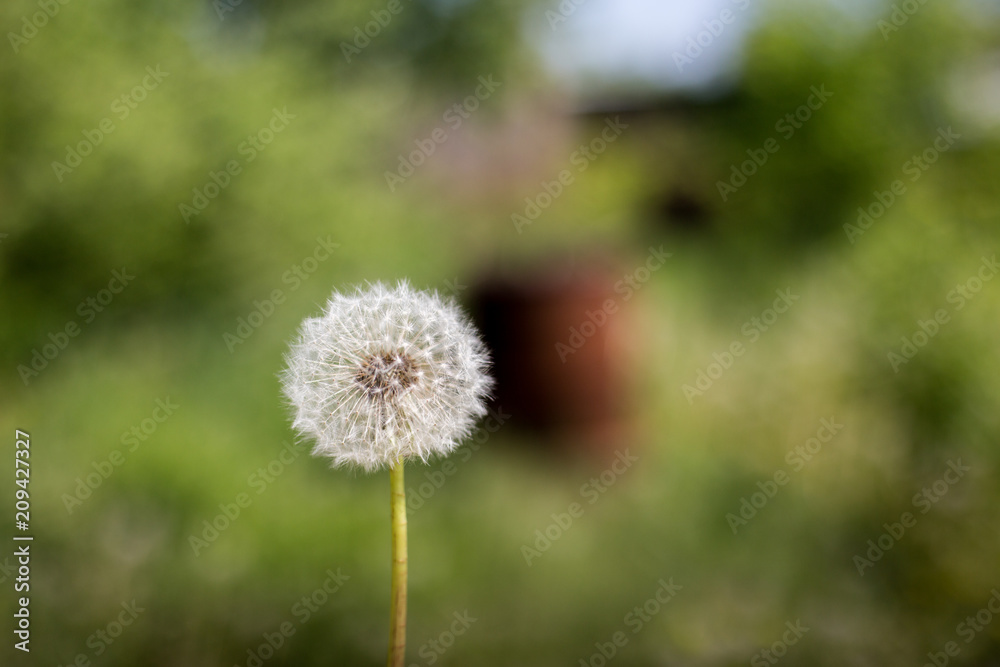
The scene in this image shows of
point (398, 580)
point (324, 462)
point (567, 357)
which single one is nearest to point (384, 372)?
point (398, 580)

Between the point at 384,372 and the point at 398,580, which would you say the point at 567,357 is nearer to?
the point at 384,372

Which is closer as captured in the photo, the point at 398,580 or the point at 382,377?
the point at 398,580

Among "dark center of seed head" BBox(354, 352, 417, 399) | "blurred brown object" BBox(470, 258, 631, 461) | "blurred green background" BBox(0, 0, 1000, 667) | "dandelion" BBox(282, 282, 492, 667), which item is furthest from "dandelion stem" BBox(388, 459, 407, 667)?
"blurred brown object" BBox(470, 258, 631, 461)

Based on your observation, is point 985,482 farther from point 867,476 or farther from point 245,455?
point 245,455

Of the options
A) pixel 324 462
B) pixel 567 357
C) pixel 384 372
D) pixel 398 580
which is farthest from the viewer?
pixel 567 357

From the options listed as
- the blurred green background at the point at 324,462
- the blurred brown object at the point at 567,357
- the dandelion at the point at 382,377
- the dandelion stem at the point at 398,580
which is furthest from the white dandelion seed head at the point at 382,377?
the blurred brown object at the point at 567,357

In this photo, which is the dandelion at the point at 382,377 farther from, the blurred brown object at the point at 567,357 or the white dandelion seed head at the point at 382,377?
the blurred brown object at the point at 567,357

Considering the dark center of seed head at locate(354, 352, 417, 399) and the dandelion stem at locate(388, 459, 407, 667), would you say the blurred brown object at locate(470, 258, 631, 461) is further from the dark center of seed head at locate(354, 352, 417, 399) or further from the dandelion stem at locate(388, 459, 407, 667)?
the dandelion stem at locate(388, 459, 407, 667)
